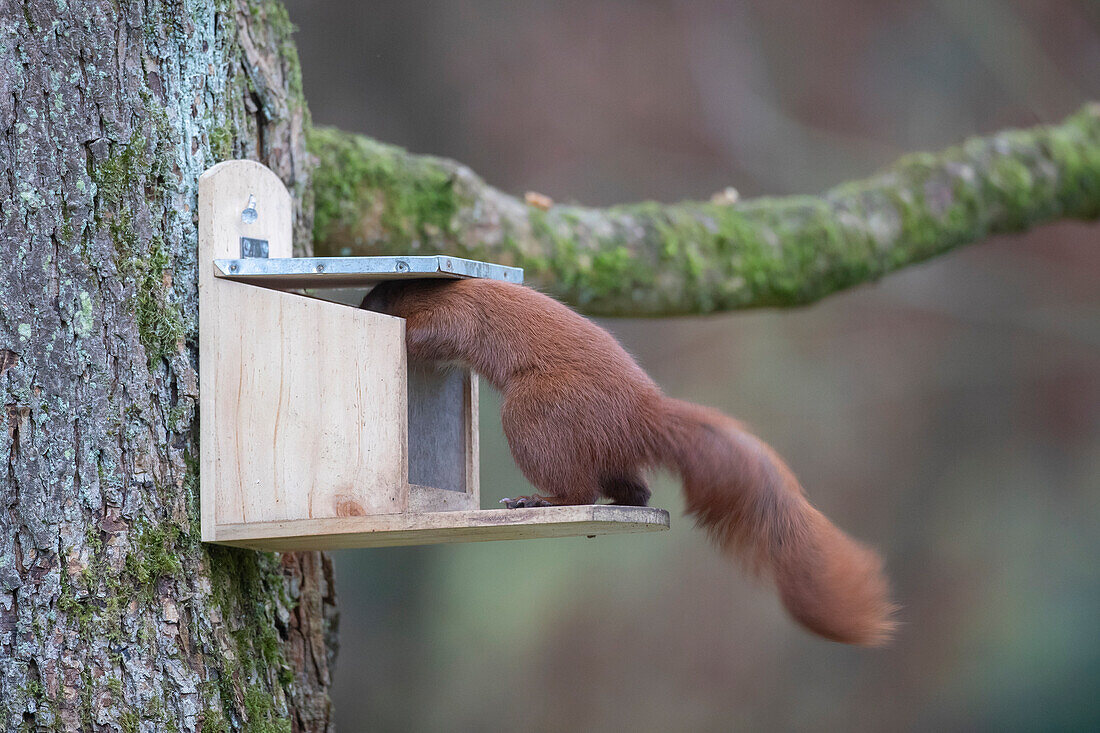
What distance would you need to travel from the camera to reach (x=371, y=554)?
849 cm

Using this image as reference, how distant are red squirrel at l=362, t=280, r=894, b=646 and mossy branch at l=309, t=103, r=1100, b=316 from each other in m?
0.89

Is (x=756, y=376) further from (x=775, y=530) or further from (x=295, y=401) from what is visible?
(x=295, y=401)

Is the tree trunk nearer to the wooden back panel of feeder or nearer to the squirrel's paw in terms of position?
the wooden back panel of feeder

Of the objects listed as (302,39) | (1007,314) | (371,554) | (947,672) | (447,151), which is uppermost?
(302,39)

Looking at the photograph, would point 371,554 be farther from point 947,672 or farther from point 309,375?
point 309,375

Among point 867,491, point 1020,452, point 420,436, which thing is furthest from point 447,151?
point 420,436

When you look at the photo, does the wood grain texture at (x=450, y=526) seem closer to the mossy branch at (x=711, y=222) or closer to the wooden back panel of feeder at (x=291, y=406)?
the wooden back panel of feeder at (x=291, y=406)

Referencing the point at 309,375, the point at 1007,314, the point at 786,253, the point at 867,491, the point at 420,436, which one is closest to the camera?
the point at 309,375

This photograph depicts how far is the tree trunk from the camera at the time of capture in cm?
184

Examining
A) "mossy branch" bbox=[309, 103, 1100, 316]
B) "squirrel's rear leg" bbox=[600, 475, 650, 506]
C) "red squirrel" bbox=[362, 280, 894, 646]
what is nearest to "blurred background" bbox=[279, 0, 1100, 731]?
"mossy branch" bbox=[309, 103, 1100, 316]

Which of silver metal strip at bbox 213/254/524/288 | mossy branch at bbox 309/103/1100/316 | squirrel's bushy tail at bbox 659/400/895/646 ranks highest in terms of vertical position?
mossy branch at bbox 309/103/1100/316

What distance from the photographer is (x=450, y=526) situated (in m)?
1.81

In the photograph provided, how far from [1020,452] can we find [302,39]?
18.5ft

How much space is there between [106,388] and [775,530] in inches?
42.3
